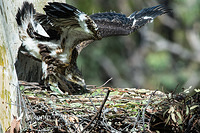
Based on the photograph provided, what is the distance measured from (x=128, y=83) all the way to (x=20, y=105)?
10591 mm

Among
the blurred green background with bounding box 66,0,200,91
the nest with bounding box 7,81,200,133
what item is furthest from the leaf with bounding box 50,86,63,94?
the blurred green background with bounding box 66,0,200,91

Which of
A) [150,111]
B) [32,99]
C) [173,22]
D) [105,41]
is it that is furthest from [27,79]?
[173,22]

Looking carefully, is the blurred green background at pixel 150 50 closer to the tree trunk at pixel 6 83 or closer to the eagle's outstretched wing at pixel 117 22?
the eagle's outstretched wing at pixel 117 22

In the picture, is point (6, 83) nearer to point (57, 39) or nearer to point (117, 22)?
point (57, 39)

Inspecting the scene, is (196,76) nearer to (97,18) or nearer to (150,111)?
(97,18)

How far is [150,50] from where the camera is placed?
1475cm

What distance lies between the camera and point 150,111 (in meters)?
3.52

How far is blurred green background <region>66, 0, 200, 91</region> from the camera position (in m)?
13.6

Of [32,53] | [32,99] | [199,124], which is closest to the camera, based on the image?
[199,124]

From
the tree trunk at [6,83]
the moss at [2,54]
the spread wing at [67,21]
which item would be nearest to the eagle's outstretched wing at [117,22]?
the spread wing at [67,21]

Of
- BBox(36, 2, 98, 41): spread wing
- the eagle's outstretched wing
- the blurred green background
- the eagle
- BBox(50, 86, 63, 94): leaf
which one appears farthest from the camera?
the blurred green background

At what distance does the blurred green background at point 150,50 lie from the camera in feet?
44.7

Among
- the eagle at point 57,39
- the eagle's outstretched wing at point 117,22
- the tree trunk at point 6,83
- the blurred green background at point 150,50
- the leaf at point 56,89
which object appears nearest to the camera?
the tree trunk at point 6,83

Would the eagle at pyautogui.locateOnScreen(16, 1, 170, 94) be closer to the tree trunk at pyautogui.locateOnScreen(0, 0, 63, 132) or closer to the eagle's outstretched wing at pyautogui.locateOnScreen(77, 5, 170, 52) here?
the eagle's outstretched wing at pyautogui.locateOnScreen(77, 5, 170, 52)
